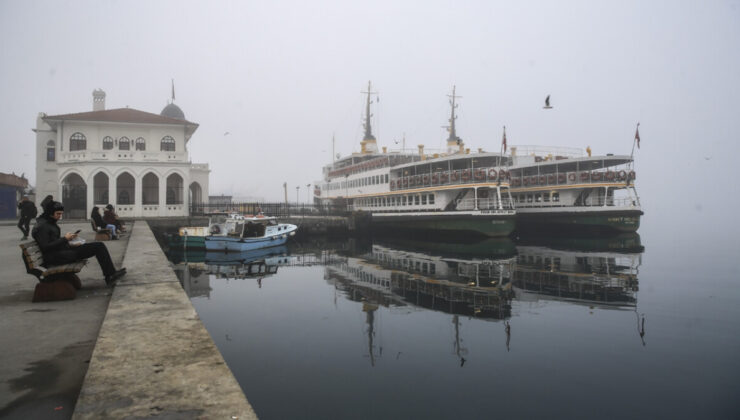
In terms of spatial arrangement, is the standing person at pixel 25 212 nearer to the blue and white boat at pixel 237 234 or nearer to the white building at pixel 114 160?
the blue and white boat at pixel 237 234

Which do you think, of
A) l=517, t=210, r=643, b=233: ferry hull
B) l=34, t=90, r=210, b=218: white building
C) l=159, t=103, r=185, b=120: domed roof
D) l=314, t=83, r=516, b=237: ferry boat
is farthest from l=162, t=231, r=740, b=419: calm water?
l=159, t=103, r=185, b=120: domed roof

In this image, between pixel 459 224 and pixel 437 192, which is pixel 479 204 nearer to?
pixel 459 224

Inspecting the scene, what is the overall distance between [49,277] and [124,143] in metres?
29.8

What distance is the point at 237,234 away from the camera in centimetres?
2500

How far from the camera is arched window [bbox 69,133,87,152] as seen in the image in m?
31.0

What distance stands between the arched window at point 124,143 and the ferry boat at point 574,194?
106 feet

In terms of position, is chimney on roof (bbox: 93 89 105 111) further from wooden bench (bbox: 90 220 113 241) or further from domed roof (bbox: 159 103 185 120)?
wooden bench (bbox: 90 220 113 241)

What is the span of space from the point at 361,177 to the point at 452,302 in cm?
3162

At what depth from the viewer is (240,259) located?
22141 millimetres

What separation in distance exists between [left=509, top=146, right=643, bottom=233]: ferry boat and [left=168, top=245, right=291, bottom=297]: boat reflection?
23.6 m

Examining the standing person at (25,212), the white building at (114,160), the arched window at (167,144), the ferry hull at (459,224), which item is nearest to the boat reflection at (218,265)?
the standing person at (25,212)

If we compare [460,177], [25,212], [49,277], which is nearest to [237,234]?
[25,212]

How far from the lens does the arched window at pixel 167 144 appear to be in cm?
3272

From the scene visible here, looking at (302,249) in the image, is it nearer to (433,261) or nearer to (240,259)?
(240,259)
